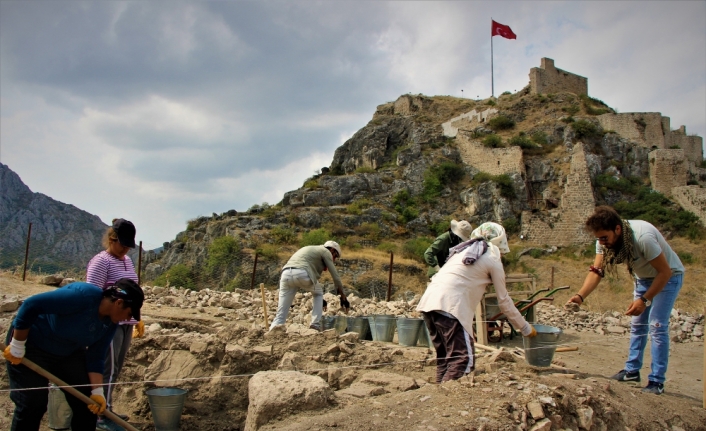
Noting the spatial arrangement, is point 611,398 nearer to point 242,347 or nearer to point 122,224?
point 242,347

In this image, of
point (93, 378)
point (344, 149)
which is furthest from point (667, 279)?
point (344, 149)

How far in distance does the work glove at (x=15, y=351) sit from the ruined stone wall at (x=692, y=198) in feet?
98.8

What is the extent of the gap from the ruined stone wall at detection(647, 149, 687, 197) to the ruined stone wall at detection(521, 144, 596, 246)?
4249 mm

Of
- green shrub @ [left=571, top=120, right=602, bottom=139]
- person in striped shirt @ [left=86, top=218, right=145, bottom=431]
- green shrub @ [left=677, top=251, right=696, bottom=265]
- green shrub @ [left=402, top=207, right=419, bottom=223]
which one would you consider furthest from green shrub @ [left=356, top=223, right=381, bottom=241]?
person in striped shirt @ [left=86, top=218, right=145, bottom=431]

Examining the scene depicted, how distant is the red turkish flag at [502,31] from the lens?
37.9 meters

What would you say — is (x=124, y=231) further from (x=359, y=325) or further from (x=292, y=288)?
(x=359, y=325)

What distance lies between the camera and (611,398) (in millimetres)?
3600

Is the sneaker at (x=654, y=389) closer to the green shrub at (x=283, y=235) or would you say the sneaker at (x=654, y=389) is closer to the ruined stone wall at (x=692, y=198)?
the green shrub at (x=283, y=235)

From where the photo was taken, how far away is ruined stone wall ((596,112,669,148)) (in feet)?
104

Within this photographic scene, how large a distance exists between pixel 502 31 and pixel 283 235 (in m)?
24.1

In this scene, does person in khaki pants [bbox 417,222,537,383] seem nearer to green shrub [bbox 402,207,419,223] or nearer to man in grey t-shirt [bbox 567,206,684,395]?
man in grey t-shirt [bbox 567,206,684,395]

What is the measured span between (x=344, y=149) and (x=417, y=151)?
7.62 metres

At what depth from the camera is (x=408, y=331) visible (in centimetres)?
614

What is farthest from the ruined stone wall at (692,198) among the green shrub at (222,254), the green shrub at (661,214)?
the green shrub at (222,254)
